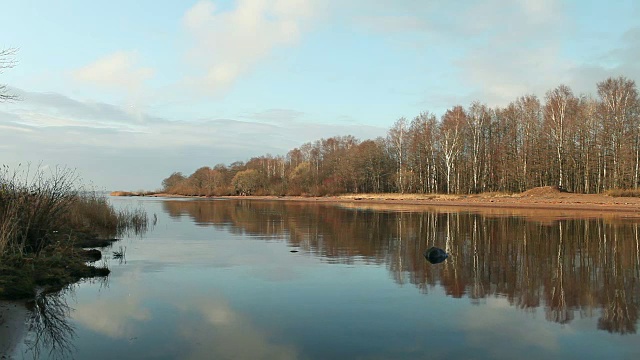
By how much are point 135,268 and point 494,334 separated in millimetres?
10206

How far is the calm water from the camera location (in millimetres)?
6664

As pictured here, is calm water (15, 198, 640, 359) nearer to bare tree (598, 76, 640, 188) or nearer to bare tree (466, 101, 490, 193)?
bare tree (598, 76, 640, 188)

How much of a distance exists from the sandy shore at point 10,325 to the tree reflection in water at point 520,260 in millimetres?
7516

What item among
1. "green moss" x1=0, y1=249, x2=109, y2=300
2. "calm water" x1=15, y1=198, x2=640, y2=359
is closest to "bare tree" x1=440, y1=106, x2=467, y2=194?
"calm water" x1=15, y1=198, x2=640, y2=359

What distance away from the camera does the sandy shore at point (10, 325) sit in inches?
258

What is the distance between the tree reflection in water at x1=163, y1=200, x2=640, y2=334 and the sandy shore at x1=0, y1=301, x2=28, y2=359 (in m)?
7.52

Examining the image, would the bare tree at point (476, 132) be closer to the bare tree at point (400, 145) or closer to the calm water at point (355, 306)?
the bare tree at point (400, 145)

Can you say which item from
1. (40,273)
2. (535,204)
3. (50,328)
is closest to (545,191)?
(535,204)

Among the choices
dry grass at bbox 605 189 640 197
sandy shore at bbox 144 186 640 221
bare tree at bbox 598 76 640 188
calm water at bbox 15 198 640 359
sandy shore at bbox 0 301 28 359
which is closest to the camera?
sandy shore at bbox 0 301 28 359

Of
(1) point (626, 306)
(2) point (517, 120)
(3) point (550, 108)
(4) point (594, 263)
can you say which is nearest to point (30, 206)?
(1) point (626, 306)

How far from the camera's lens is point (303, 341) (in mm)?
6953

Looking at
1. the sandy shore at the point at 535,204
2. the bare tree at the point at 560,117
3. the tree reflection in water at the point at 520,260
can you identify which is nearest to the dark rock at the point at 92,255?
the tree reflection in water at the point at 520,260

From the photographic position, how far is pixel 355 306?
9.00m

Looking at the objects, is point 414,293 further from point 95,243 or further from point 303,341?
point 95,243
